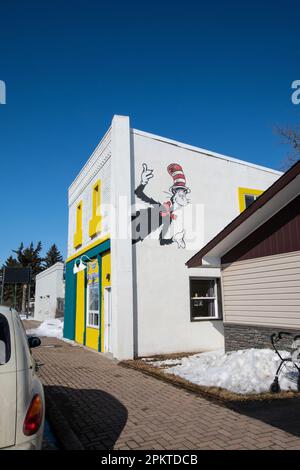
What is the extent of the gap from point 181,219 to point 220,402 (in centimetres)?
858

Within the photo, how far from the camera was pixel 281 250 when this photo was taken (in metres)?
8.61

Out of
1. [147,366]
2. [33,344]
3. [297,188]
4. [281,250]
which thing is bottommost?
[147,366]

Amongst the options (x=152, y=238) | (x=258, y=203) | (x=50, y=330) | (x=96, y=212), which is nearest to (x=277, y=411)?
(x=258, y=203)

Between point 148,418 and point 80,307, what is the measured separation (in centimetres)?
1200

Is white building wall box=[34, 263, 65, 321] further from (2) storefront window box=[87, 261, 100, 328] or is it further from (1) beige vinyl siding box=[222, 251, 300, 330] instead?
(1) beige vinyl siding box=[222, 251, 300, 330]

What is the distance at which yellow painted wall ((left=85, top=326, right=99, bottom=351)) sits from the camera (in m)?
14.3

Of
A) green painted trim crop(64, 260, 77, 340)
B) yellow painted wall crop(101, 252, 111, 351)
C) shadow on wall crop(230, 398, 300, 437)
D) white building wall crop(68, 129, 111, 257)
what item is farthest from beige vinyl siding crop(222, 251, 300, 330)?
green painted trim crop(64, 260, 77, 340)

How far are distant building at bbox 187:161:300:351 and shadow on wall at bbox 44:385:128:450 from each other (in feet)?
14.1

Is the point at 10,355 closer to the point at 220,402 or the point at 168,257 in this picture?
the point at 220,402

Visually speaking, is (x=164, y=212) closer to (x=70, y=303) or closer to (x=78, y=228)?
(x=78, y=228)

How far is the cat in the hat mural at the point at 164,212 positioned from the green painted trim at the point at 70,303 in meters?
6.70

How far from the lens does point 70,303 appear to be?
18797 mm

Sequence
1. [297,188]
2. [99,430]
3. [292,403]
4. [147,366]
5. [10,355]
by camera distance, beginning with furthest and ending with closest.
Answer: [147,366] → [297,188] → [292,403] → [99,430] → [10,355]
